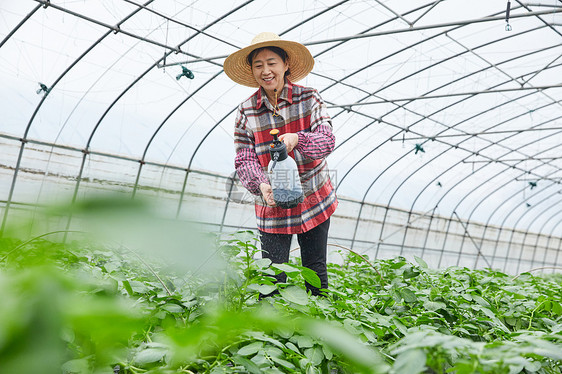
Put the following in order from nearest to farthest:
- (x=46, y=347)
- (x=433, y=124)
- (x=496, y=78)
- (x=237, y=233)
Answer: (x=46, y=347), (x=237, y=233), (x=496, y=78), (x=433, y=124)

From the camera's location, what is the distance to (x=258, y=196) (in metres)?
2.17

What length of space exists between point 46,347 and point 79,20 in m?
7.60

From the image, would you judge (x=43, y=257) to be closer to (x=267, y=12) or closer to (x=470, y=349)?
(x=470, y=349)

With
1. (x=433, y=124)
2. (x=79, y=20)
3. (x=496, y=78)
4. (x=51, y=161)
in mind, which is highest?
(x=496, y=78)

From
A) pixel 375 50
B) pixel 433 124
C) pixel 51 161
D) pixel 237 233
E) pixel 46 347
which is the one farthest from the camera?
pixel 433 124

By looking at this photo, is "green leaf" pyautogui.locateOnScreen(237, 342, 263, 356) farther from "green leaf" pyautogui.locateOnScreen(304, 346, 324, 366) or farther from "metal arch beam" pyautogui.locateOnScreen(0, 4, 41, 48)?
"metal arch beam" pyautogui.locateOnScreen(0, 4, 41, 48)

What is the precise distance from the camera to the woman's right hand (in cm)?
198

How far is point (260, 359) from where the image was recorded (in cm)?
89

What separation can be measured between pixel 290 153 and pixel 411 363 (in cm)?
163

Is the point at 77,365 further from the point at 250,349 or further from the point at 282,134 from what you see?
the point at 282,134

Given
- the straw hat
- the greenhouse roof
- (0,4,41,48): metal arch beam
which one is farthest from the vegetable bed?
(0,4,41,48): metal arch beam

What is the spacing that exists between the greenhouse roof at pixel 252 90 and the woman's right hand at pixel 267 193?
161 inches

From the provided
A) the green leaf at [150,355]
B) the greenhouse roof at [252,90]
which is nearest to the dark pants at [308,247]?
the green leaf at [150,355]

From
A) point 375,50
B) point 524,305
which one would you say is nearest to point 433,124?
point 375,50
